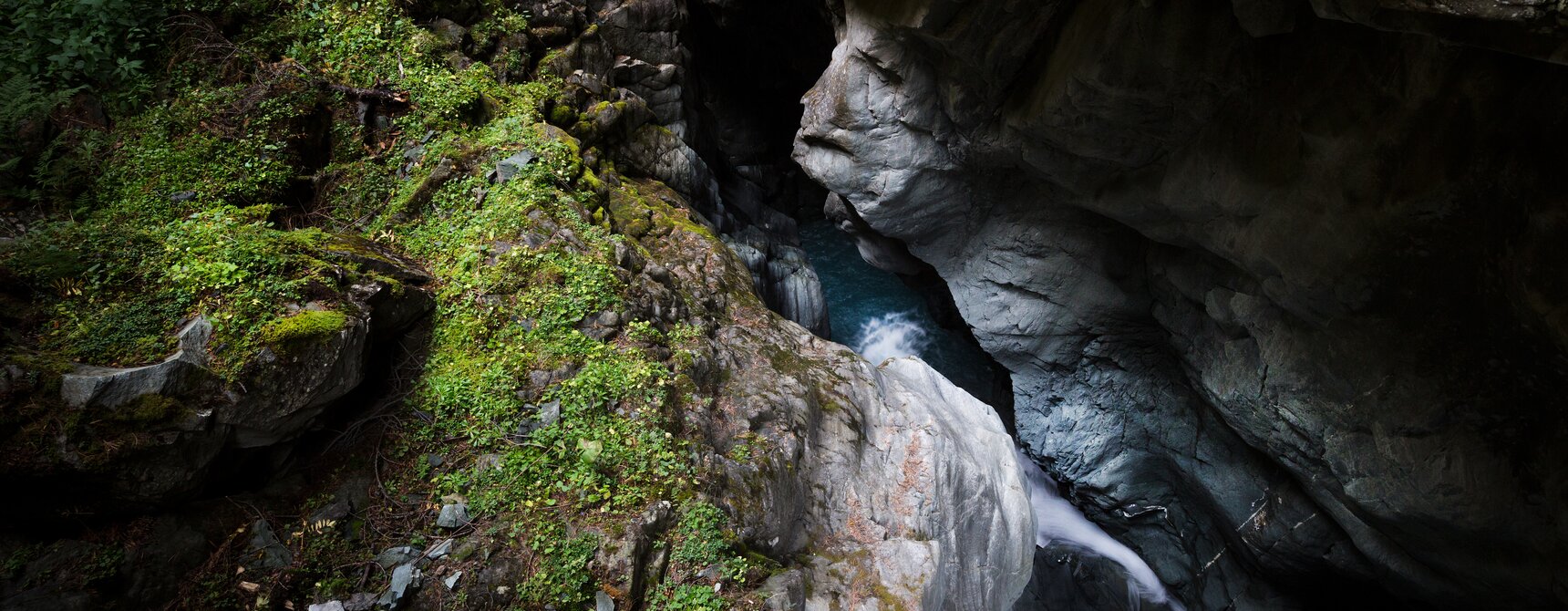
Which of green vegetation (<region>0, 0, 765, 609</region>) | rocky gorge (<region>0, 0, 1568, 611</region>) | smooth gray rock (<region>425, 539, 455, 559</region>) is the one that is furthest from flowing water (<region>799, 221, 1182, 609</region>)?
smooth gray rock (<region>425, 539, 455, 559</region>)

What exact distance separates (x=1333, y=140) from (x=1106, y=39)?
225cm

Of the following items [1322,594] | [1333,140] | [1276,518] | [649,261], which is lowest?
[1322,594]

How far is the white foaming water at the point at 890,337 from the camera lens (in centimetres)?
1612

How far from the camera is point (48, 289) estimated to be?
4.91 meters

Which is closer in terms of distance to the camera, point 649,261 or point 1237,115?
point 1237,115

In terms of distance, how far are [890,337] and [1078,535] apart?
19.9 feet

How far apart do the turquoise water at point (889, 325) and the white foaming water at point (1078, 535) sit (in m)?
2.41

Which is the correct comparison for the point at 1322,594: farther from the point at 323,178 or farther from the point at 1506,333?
the point at 323,178

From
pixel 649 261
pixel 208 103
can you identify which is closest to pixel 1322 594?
pixel 649 261

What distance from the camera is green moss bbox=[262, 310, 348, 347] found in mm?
5051

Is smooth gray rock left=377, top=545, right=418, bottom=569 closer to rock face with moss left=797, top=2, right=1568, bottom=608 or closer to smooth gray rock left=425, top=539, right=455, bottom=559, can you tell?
smooth gray rock left=425, top=539, right=455, bottom=559

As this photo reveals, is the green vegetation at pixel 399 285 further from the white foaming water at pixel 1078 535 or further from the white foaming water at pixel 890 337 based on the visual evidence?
the white foaming water at pixel 1078 535

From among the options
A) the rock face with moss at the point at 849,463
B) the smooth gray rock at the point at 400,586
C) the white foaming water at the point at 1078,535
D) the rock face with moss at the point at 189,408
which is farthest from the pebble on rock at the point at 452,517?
the white foaming water at the point at 1078,535

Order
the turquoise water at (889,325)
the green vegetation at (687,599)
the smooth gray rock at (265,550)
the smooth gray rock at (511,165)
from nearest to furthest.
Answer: the smooth gray rock at (265,550)
the green vegetation at (687,599)
the smooth gray rock at (511,165)
the turquoise water at (889,325)
